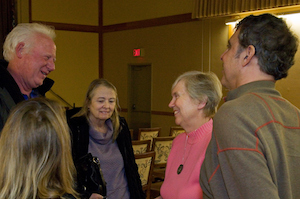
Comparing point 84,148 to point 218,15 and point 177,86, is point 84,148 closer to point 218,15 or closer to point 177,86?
point 177,86

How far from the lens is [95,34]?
38.6 feet

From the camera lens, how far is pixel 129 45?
10.9 m

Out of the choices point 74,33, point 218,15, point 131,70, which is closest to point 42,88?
point 218,15

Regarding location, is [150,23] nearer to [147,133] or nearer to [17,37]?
[147,133]

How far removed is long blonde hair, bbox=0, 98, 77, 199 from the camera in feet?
4.21

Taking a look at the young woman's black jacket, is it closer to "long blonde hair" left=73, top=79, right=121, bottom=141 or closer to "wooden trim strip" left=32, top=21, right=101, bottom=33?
"long blonde hair" left=73, top=79, right=121, bottom=141

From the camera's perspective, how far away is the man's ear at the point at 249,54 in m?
1.35

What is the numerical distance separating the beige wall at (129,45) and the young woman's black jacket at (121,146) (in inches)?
224

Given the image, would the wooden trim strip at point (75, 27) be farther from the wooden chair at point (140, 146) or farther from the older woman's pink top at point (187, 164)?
the older woman's pink top at point (187, 164)

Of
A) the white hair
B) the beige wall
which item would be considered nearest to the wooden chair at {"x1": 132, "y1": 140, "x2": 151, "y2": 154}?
the white hair

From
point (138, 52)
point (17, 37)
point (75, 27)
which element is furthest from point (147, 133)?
point (75, 27)

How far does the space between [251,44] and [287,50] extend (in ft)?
0.49

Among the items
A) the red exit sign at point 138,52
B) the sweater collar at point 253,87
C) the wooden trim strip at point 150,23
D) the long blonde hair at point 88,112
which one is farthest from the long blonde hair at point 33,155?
the red exit sign at point 138,52

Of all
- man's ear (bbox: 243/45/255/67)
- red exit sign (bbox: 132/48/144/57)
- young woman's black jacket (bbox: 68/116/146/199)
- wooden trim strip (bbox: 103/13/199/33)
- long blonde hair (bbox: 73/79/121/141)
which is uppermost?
wooden trim strip (bbox: 103/13/199/33)
